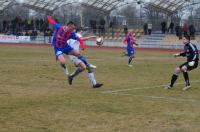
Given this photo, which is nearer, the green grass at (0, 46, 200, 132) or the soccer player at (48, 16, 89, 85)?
the green grass at (0, 46, 200, 132)

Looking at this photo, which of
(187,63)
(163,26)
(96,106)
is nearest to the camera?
(96,106)

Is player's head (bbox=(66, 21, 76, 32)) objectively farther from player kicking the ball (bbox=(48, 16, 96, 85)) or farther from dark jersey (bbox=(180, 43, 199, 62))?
dark jersey (bbox=(180, 43, 199, 62))

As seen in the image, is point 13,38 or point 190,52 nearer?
point 190,52

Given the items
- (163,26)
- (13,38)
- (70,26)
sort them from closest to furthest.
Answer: (70,26) → (163,26) → (13,38)

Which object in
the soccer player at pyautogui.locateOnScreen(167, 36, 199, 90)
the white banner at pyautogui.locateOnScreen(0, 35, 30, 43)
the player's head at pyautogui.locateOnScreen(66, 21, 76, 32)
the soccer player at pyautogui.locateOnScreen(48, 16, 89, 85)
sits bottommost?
the white banner at pyautogui.locateOnScreen(0, 35, 30, 43)

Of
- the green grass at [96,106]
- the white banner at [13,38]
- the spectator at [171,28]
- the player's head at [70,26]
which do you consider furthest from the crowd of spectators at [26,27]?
the player's head at [70,26]

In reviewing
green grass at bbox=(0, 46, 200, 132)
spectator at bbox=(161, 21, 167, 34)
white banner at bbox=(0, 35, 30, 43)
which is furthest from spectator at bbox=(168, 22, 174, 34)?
green grass at bbox=(0, 46, 200, 132)

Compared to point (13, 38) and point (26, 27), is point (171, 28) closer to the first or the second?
point (26, 27)

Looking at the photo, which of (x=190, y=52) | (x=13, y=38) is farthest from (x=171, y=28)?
(x=190, y=52)

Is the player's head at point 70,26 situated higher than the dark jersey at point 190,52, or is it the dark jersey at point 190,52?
the player's head at point 70,26

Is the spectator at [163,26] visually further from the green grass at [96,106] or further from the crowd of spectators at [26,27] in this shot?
the green grass at [96,106]

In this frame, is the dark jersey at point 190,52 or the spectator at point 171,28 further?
the spectator at point 171,28

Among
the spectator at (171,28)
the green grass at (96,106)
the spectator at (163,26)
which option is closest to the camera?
the green grass at (96,106)

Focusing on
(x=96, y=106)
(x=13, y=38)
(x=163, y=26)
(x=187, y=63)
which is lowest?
(x=13, y=38)
